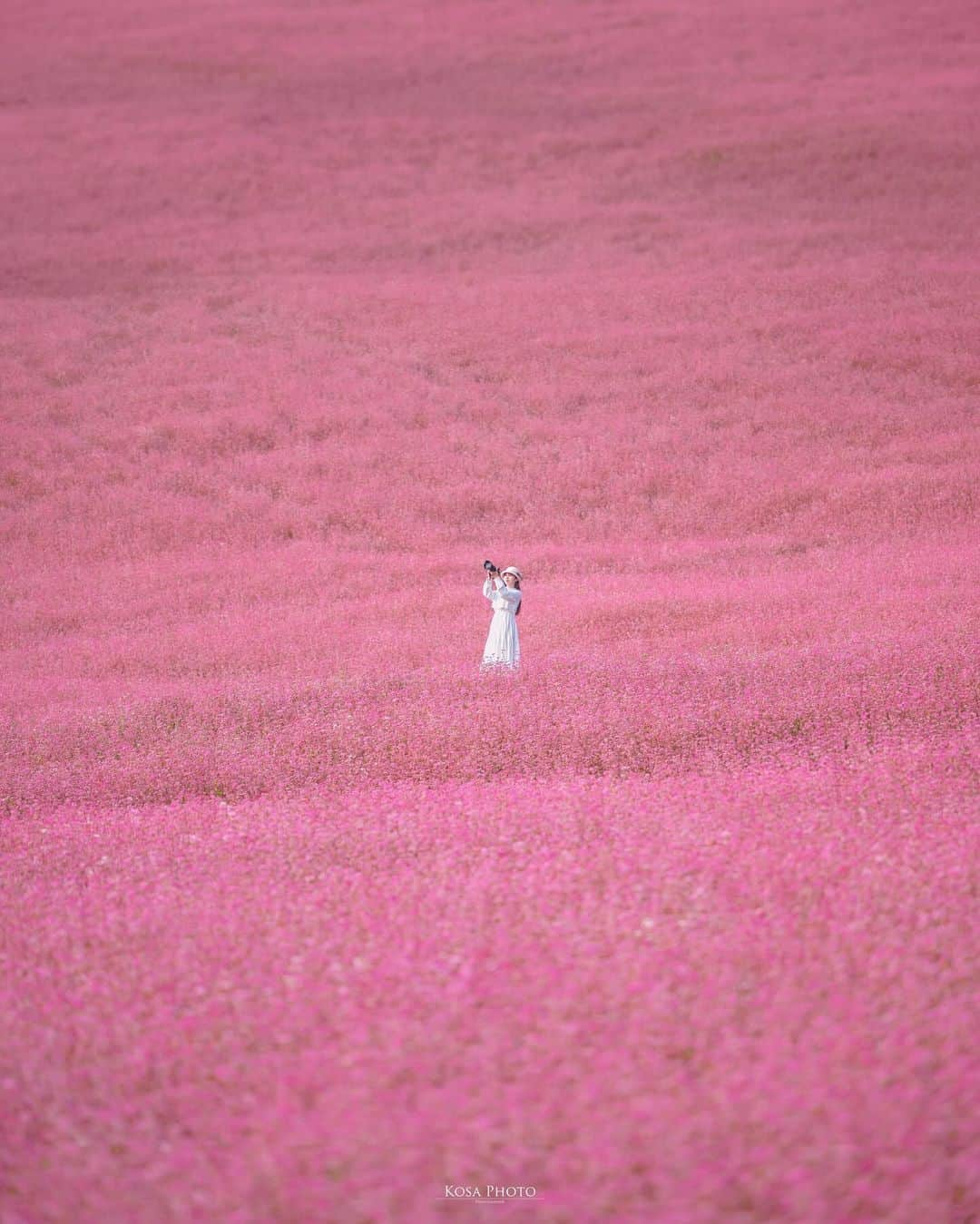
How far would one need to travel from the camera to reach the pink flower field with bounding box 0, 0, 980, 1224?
3.84 meters

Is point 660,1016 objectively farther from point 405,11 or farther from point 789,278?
point 405,11

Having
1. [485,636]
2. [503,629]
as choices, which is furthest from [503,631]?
[485,636]

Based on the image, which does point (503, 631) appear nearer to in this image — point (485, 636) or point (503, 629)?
point (503, 629)

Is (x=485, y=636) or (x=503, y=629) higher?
(x=485, y=636)

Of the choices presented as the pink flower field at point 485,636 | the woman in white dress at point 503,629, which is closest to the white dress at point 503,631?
the woman in white dress at point 503,629

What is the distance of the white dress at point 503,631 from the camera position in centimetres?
1081

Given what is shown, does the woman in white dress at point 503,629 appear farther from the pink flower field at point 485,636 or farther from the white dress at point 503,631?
the pink flower field at point 485,636

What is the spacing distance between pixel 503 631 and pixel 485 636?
1.89 meters

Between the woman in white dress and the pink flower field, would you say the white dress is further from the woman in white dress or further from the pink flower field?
the pink flower field

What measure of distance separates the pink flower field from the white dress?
464 millimetres

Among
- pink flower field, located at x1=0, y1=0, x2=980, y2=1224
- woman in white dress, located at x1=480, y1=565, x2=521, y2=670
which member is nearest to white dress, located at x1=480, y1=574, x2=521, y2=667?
woman in white dress, located at x1=480, y1=565, x2=521, y2=670

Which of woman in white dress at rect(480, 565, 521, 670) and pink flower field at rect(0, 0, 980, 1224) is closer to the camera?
pink flower field at rect(0, 0, 980, 1224)

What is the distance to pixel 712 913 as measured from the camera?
507cm

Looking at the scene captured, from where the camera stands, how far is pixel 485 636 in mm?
12727
